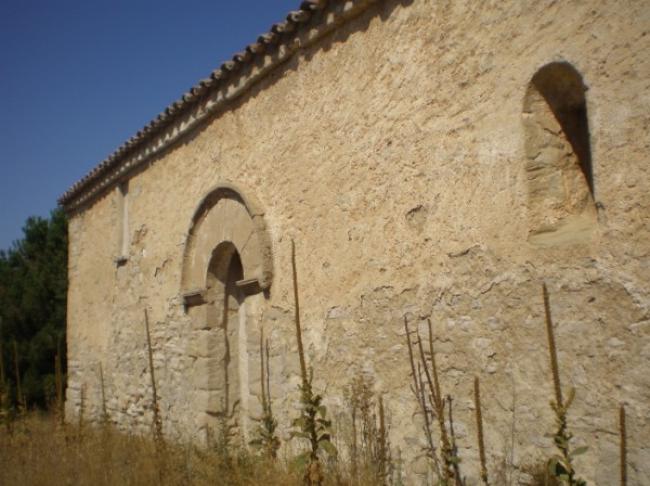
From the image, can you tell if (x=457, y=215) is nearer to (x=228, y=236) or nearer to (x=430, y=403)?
(x=430, y=403)

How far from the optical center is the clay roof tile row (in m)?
5.14

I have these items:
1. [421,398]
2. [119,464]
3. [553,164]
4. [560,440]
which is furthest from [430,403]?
[119,464]

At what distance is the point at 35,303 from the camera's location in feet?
45.7

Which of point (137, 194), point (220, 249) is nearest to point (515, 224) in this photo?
point (220, 249)

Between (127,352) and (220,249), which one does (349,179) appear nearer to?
(220,249)

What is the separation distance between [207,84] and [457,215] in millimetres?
3878

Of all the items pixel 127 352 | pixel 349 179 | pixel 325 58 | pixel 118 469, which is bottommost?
pixel 118 469

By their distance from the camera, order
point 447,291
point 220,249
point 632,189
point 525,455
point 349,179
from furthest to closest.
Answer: point 220,249, point 349,179, point 447,291, point 525,455, point 632,189

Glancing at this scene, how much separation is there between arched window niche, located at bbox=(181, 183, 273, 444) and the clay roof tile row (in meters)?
1.23

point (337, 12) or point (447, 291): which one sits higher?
point (337, 12)

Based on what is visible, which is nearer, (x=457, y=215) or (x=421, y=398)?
(x=457, y=215)

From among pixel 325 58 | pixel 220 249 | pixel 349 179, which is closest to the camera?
pixel 349 179

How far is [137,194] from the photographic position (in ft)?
28.4

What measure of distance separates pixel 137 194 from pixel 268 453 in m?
5.08
